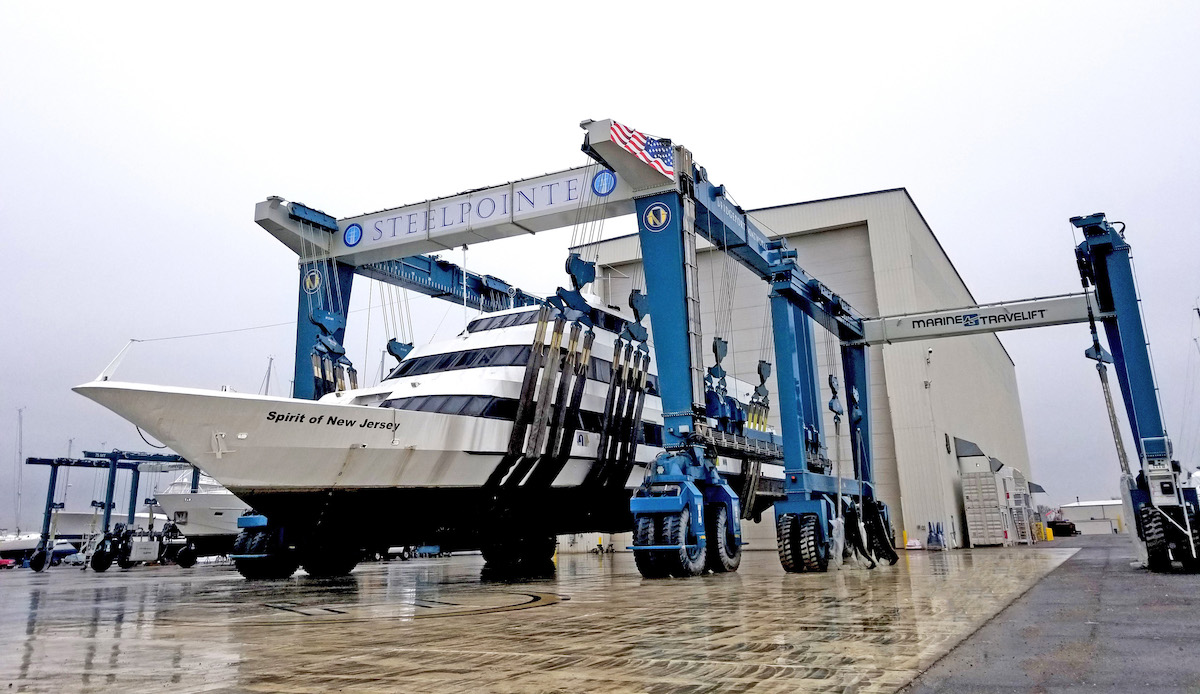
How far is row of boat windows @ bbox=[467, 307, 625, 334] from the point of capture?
52.5ft

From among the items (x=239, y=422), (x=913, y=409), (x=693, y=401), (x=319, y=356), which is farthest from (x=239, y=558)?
(x=913, y=409)

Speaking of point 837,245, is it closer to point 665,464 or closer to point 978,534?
point 978,534

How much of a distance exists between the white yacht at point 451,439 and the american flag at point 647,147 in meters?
3.48

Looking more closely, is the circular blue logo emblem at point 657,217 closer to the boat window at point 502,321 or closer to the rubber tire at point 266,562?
the boat window at point 502,321

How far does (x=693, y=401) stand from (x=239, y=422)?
7932 millimetres

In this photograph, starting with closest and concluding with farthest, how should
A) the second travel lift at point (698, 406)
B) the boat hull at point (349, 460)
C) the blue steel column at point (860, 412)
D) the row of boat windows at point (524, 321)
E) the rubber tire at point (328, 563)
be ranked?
the boat hull at point (349, 460) → the second travel lift at point (698, 406) → the row of boat windows at point (524, 321) → the rubber tire at point (328, 563) → the blue steel column at point (860, 412)

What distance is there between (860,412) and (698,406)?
8.06m

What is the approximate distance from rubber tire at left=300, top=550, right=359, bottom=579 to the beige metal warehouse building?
1658 centimetres

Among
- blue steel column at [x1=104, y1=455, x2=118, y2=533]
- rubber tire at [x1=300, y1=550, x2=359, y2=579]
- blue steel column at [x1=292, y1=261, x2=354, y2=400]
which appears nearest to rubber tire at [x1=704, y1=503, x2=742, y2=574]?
rubber tire at [x1=300, y1=550, x2=359, y2=579]

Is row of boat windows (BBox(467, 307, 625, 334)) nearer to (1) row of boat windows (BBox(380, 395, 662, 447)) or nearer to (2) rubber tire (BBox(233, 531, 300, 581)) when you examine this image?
(1) row of boat windows (BBox(380, 395, 662, 447))

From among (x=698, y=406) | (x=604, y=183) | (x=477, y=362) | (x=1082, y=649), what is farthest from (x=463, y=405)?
(x=1082, y=649)

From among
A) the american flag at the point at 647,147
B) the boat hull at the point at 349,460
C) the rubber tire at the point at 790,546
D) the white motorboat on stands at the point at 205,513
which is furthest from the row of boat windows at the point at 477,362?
the white motorboat on stands at the point at 205,513

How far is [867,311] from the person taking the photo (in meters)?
32.7

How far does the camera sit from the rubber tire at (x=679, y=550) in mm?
13625
